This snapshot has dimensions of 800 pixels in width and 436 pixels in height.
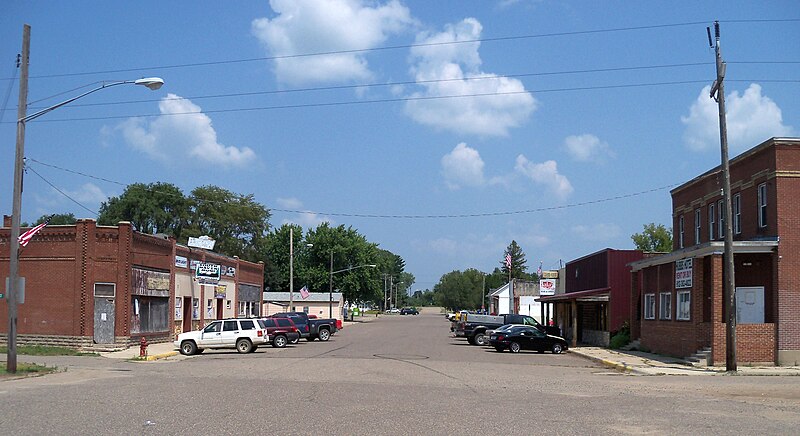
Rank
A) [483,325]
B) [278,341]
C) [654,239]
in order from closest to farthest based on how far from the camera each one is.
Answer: [278,341] → [483,325] → [654,239]

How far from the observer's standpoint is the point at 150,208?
10406 centimetres

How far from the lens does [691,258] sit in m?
32.0

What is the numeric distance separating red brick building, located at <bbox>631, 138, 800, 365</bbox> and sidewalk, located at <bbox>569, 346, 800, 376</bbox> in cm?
73

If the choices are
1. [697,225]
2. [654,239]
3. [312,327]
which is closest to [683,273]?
[697,225]

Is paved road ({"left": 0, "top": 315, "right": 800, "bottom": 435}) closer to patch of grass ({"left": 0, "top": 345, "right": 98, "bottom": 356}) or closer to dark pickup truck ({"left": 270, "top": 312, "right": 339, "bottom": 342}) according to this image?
patch of grass ({"left": 0, "top": 345, "right": 98, "bottom": 356})

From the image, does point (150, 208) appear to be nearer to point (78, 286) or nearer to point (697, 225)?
point (78, 286)

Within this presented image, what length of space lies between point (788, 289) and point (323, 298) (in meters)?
71.7

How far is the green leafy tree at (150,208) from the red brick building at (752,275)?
81.2 metres

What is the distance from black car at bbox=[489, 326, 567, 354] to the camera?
4069 cm

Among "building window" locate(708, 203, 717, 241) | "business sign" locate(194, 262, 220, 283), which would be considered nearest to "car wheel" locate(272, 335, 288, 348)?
"business sign" locate(194, 262, 220, 283)

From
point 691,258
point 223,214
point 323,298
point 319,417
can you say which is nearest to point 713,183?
point 691,258

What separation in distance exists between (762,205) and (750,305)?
12.9ft

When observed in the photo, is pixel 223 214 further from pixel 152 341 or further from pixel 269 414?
pixel 269 414

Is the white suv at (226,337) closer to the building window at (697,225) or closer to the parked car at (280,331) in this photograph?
the parked car at (280,331)
